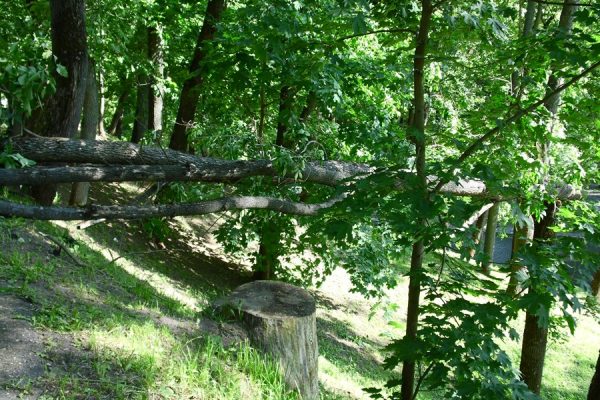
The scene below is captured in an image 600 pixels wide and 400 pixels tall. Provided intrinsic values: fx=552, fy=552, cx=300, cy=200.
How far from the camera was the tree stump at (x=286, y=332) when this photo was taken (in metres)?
5.21

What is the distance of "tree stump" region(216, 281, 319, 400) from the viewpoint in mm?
5207

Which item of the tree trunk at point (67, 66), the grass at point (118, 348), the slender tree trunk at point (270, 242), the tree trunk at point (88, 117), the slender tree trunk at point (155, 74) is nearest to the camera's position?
the grass at point (118, 348)

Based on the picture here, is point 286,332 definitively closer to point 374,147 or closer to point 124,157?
point 374,147

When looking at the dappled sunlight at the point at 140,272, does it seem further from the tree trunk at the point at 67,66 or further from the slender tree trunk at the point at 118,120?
the slender tree trunk at the point at 118,120

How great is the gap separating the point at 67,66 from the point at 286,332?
186 inches

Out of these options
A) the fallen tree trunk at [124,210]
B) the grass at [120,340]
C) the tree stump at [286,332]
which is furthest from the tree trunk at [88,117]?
the tree stump at [286,332]

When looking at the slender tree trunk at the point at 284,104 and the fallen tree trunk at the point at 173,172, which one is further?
the slender tree trunk at the point at 284,104

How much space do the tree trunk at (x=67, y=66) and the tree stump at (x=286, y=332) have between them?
3.86m

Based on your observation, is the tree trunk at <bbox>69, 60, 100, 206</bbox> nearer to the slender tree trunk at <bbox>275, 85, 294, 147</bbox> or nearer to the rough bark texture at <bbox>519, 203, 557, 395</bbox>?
the slender tree trunk at <bbox>275, 85, 294, 147</bbox>

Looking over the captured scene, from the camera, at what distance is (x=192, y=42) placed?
500 inches

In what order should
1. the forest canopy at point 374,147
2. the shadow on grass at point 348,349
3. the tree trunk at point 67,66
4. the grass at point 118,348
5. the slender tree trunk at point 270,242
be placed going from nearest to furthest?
the forest canopy at point 374,147
the grass at point 118,348
the tree trunk at point 67,66
the shadow on grass at point 348,349
the slender tree trunk at point 270,242

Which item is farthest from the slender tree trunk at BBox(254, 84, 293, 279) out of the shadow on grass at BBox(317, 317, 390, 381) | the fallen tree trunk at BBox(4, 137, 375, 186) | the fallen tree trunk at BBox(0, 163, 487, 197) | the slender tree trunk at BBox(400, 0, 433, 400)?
the slender tree trunk at BBox(400, 0, 433, 400)

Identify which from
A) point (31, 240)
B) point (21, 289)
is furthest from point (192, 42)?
point (21, 289)

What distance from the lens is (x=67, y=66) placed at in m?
7.34
